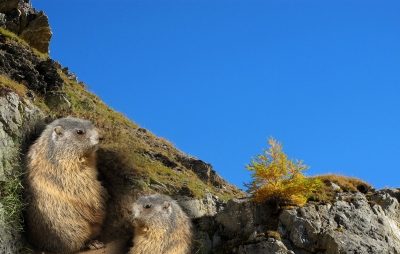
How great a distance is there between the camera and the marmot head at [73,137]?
16.5 m

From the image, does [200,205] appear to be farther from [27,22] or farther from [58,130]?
[27,22]

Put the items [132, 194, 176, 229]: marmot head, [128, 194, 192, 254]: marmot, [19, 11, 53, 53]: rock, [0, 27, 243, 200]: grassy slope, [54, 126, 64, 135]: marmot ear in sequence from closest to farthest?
[128, 194, 192, 254]: marmot → [132, 194, 176, 229]: marmot head → [54, 126, 64, 135]: marmot ear → [0, 27, 243, 200]: grassy slope → [19, 11, 53, 53]: rock

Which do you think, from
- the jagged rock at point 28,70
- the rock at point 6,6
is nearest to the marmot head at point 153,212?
the jagged rock at point 28,70

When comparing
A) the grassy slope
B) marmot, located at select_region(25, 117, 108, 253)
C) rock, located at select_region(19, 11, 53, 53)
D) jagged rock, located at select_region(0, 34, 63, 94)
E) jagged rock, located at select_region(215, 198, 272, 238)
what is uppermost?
rock, located at select_region(19, 11, 53, 53)

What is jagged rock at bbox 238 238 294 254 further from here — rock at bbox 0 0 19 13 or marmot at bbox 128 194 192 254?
rock at bbox 0 0 19 13

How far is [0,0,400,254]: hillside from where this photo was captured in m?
15.2

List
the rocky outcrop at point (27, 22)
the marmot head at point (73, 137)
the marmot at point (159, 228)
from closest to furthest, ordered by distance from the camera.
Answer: the marmot at point (159, 228) < the marmot head at point (73, 137) < the rocky outcrop at point (27, 22)

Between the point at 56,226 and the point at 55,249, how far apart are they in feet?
2.63

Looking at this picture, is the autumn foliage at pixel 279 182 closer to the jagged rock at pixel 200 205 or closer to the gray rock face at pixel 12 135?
the jagged rock at pixel 200 205

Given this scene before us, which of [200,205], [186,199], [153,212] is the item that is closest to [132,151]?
[186,199]

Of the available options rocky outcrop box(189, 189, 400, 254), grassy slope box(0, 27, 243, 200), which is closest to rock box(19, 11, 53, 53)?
grassy slope box(0, 27, 243, 200)

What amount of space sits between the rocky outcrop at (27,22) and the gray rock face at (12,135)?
17010mm

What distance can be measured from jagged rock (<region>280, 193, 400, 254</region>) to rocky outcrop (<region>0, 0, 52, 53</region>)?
86.0 ft

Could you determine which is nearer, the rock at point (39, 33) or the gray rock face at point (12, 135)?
the gray rock face at point (12, 135)
